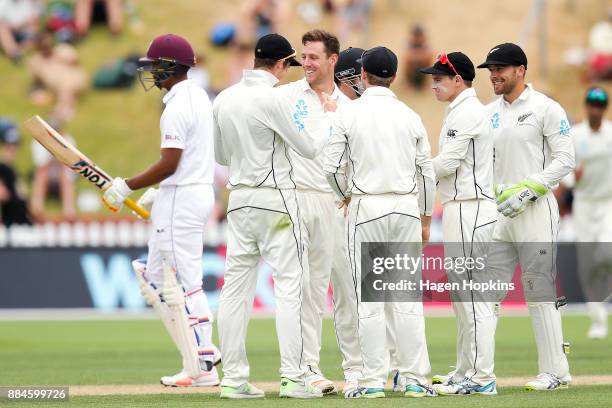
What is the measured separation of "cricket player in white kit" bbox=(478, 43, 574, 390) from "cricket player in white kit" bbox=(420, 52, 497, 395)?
6.0 inches

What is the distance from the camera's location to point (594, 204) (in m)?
15.0

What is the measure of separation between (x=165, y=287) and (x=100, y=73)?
20825 millimetres

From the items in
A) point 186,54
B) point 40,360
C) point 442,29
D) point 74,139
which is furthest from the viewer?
point 442,29

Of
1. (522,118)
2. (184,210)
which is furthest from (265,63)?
(522,118)

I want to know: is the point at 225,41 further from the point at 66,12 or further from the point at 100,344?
the point at 100,344

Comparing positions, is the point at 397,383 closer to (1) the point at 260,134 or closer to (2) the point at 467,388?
(2) the point at 467,388

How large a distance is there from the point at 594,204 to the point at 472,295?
5865 mm

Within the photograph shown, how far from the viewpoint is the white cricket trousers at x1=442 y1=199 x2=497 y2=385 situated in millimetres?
9500

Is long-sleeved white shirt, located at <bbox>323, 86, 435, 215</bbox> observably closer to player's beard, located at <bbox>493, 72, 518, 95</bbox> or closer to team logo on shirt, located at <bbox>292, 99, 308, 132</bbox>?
team logo on shirt, located at <bbox>292, 99, 308, 132</bbox>

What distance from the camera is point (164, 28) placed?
32.1 meters

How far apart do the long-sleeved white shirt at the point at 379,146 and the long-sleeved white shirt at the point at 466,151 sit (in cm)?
26

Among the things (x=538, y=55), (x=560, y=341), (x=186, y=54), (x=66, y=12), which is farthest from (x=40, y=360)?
(x=538, y=55)

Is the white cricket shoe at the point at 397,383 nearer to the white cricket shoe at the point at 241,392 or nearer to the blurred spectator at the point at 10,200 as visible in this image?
the white cricket shoe at the point at 241,392

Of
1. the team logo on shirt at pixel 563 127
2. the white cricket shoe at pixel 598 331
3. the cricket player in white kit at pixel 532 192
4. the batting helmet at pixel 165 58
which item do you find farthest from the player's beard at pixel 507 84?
the white cricket shoe at pixel 598 331
